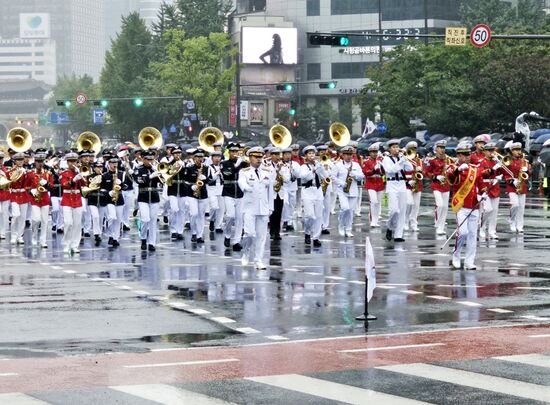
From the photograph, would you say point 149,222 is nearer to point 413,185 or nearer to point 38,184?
point 38,184

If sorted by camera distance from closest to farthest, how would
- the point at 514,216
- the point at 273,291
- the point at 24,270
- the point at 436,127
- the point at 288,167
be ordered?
the point at 273,291
the point at 24,270
the point at 288,167
the point at 514,216
the point at 436,127

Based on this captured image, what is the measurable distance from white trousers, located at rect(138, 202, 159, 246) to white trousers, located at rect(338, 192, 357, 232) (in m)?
4.83

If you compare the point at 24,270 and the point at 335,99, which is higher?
the point at 335,99

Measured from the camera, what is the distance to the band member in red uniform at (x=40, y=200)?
29.4m

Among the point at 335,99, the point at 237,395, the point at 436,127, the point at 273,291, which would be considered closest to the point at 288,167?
the point at 273,291

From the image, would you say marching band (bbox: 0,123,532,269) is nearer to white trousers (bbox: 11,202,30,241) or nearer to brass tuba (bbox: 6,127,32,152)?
white trousers (bbox: 11,202,30,241)

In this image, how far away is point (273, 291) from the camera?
19.2 metres

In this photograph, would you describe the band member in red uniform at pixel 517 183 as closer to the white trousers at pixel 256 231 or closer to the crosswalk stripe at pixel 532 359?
the white trousers at pixel 256 231

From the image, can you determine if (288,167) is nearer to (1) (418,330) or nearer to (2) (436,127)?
(1) (418,330)

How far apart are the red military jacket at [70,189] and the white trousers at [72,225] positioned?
126 millimetres

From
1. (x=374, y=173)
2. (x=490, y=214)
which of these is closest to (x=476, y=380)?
(x=490, y=214)

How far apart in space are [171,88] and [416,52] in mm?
30499

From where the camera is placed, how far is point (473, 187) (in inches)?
876

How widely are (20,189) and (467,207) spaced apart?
12.4 meters
